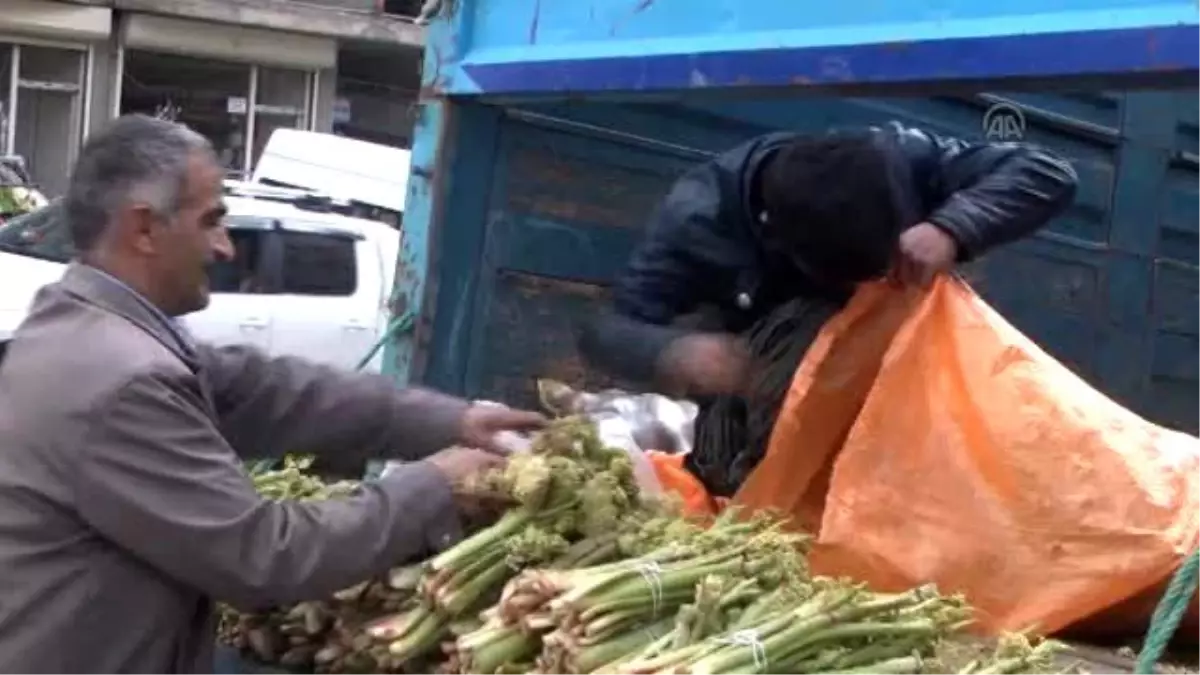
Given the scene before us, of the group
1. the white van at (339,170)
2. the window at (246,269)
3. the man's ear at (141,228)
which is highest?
the man's ear at (141,228)

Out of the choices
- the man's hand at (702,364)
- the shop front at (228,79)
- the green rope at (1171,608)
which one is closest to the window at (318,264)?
the shop front at (228,79)

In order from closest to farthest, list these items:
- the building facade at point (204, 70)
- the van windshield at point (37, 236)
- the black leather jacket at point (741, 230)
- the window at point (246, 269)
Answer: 1. the black leather jacket at point (741, 230)
2. the van windshield at point (37, 236)
3. the window at point (246, 269)
4. the building facade at point (204, 70)

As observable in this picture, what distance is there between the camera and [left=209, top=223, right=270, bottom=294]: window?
1167 centimetres

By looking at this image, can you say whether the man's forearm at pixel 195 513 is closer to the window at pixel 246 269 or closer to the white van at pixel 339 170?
the window at pixel 246 269

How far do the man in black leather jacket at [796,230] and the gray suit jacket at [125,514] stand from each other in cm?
104

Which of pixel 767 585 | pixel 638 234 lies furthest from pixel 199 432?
pixel 638 234

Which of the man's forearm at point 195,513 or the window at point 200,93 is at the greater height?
the man's forearm at point 195,513

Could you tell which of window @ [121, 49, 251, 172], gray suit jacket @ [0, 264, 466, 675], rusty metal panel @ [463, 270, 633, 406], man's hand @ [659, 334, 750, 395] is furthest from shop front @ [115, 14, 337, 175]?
gray suit jacket @ [0, 264, 466, 675]

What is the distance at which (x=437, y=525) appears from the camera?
2783mm

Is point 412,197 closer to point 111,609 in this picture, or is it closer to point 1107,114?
point 111,609

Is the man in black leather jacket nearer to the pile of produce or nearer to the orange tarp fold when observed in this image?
the orange tarp fold

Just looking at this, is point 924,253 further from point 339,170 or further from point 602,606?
point 339,170

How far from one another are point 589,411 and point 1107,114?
2675mm

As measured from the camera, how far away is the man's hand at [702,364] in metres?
3.38
